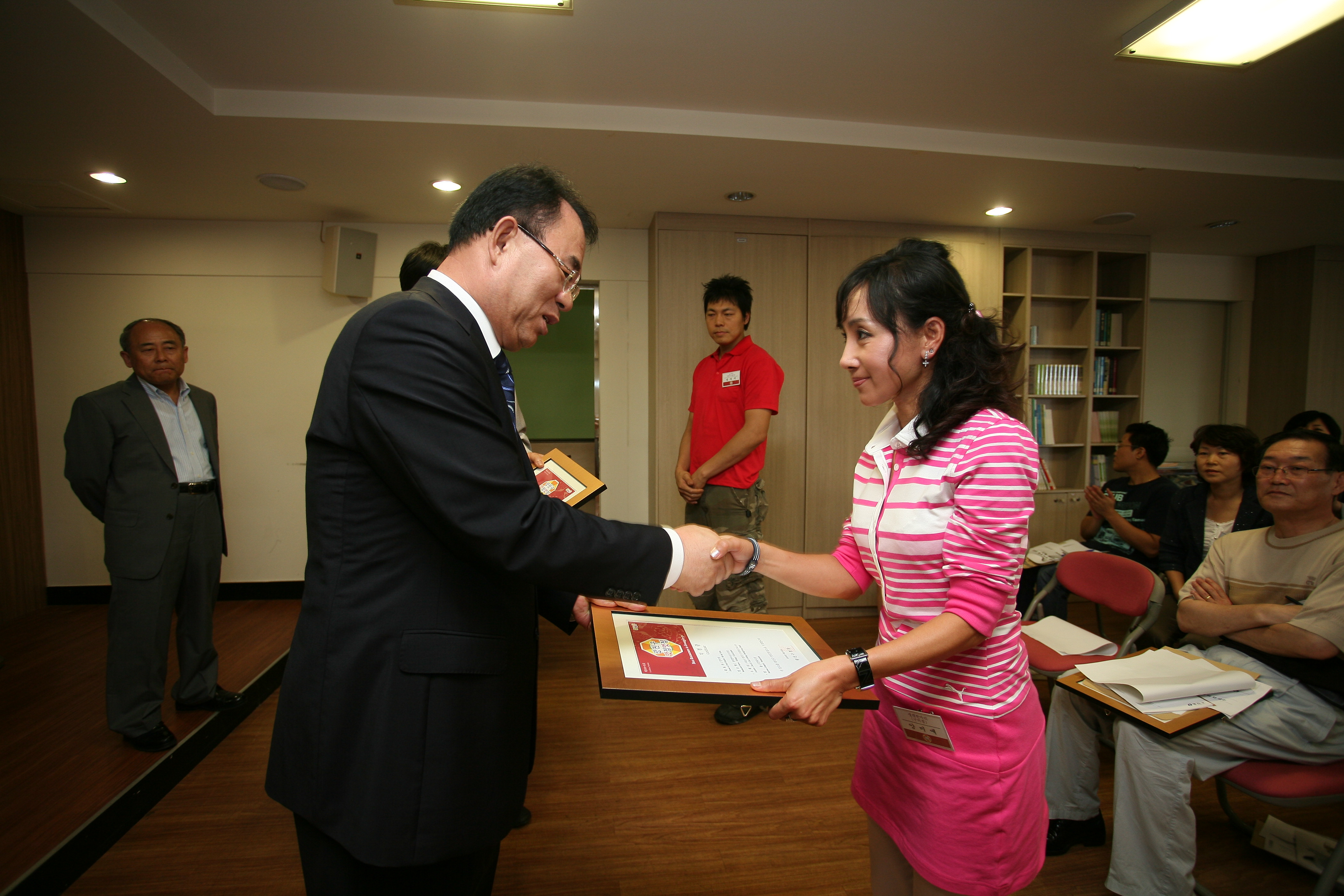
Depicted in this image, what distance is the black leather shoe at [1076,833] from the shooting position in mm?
2178

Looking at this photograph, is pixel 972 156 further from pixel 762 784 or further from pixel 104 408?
pixel 104 408

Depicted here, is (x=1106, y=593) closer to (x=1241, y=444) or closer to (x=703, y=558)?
(x=1241, y=444)

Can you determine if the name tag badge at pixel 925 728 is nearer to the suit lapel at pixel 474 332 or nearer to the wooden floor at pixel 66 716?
the suit lapel at pixel 474 332

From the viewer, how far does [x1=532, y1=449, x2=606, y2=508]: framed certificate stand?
1.99 meters

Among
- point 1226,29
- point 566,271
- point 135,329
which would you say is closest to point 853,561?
point 566,271

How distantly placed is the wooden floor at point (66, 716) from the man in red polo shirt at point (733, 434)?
2.53 meters

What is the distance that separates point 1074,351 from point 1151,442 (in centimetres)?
189

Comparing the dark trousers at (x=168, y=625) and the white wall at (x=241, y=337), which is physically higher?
the white wall at (x=241, y=337)

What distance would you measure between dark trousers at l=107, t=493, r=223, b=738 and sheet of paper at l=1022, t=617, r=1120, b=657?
3757 mm

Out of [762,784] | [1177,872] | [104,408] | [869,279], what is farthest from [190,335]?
[1177,872]

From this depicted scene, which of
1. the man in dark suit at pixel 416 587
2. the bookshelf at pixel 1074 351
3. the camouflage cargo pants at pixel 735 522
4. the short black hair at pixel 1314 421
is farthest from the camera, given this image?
the bookshelf at pixel 1074 351

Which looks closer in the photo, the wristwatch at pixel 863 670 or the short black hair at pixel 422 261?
the wristwatch at pixel 863 670

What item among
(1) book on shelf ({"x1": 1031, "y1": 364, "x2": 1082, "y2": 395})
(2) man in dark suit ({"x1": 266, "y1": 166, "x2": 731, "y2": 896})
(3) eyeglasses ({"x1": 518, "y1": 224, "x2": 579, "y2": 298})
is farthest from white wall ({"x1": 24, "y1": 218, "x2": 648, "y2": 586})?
(2) man in dark suit ({"x1": 266, "y1": 166, "x2": 731, "y2": 896})

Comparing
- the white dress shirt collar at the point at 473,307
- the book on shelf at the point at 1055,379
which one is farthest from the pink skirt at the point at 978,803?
the book on shelf at the point at 1055,379
